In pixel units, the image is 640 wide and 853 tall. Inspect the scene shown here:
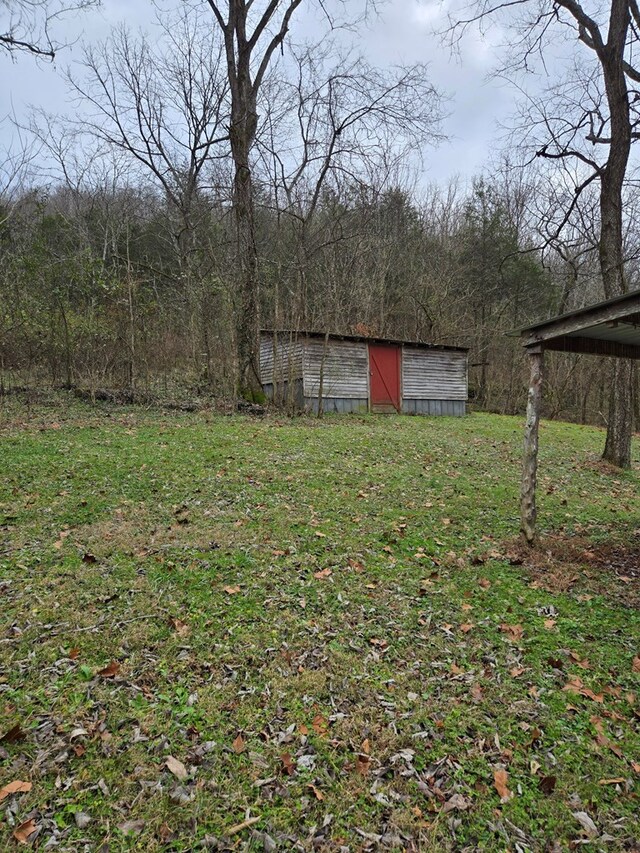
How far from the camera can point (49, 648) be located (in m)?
3.28

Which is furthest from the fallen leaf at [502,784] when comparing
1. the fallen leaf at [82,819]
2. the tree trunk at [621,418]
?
the tree trunk at [621,418]

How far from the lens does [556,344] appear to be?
18.4 ft

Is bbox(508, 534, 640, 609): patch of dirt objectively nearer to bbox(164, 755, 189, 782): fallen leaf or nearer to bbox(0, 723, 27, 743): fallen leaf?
bbox(164, 755, 189, 782): fallen leaf

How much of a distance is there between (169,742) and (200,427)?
835 centimetres

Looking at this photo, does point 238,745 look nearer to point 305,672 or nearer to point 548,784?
point 305,672

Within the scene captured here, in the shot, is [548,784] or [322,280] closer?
[548,784]

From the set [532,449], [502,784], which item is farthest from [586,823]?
[532,449]

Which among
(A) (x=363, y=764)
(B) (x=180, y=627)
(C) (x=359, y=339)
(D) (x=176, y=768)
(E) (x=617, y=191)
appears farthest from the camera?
(C) (x=359, y=339)

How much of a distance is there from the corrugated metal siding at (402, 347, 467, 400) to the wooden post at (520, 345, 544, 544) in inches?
535

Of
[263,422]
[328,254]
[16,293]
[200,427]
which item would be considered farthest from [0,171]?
[328,254]

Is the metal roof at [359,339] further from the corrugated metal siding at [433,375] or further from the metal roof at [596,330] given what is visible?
the metal roof at [596,330]

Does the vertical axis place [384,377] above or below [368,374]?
below

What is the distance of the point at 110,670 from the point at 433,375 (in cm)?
1821

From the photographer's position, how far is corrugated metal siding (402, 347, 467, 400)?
1923 centimetres
